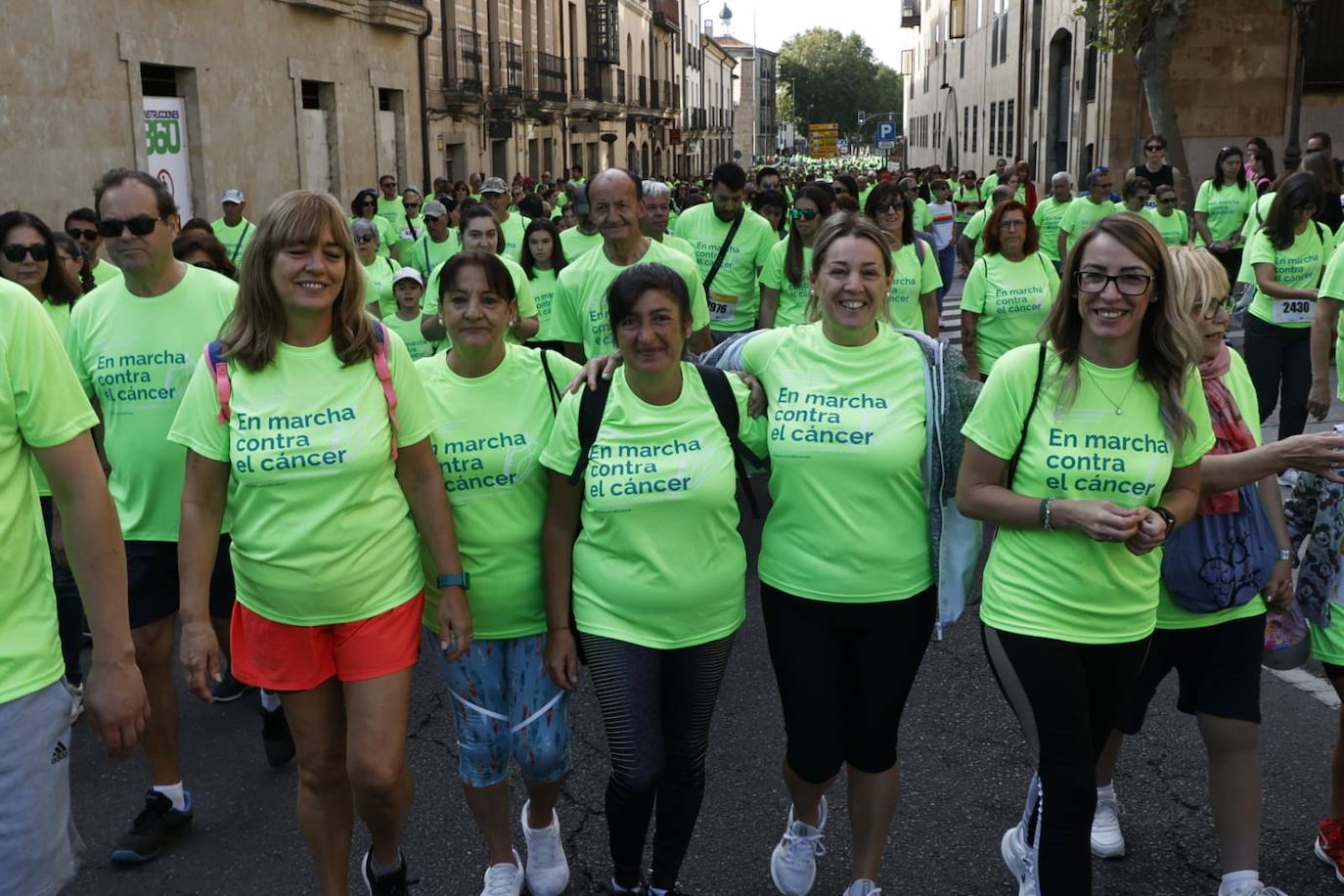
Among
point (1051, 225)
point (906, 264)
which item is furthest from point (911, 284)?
point (1051, 225)

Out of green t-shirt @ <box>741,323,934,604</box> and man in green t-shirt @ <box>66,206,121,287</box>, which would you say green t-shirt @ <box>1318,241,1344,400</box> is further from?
man in green t-shirt @ <box>66,206,121,287</box>

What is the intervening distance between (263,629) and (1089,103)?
100 ft

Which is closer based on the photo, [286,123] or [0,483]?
[0,483]

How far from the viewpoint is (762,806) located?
435 cm

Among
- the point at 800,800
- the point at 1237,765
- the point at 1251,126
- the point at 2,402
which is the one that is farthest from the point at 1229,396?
the point at 1251,126

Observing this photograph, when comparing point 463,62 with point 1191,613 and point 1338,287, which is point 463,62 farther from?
point 1191,613

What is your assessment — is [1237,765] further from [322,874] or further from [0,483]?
[0,483]

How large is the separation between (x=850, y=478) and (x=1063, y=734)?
80 cm

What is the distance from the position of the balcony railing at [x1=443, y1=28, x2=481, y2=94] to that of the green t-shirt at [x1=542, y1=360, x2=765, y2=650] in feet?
85.2

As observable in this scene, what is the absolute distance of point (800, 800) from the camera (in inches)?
145

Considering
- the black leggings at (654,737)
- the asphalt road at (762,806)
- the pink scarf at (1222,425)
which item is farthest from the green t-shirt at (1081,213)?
the black leggings at (654,737)

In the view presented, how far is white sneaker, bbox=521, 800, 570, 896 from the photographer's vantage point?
382 cm

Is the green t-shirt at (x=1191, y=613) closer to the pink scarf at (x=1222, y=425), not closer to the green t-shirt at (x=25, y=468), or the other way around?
the pink scarf at (x=1222, y=425)

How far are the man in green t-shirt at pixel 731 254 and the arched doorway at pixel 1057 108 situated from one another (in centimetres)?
2923
